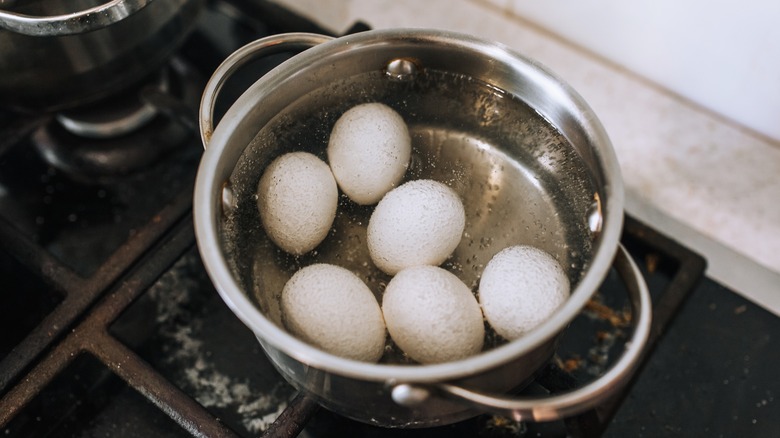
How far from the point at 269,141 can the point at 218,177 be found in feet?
0.32

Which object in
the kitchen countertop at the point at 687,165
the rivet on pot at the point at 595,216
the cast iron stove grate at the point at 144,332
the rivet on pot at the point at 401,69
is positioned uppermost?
the rivet on pot at the point at 401,69

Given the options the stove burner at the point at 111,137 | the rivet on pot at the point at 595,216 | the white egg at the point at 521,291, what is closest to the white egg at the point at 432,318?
the white egg at the point at 521,291

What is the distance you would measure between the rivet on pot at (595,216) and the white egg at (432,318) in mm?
118

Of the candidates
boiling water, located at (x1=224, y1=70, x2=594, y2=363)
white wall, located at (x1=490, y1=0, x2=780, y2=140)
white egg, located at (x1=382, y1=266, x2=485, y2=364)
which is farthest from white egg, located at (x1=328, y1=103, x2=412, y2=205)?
white wall, located at (x1=490, y1=0, x2=780, y2=140)

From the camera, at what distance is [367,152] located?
0.66 meters

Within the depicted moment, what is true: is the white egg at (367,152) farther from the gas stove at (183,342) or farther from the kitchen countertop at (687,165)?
the kitchen countertop at (687,165)

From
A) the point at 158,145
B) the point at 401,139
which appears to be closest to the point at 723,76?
the point at 401,139

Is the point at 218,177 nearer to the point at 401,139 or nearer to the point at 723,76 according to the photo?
the point at 401,139

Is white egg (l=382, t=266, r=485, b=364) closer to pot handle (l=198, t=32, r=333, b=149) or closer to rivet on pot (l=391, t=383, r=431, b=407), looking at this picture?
rivet on pot (l=391, t=383, r=431, b=407)

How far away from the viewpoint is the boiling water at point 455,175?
0.62m

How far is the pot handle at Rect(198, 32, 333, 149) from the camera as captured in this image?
588 mm

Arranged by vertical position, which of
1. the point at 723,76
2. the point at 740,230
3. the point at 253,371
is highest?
the point at 723,76

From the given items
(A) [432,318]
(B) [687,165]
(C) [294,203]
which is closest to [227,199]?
(C) [294,203]

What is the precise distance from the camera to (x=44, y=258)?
716 millimetres
